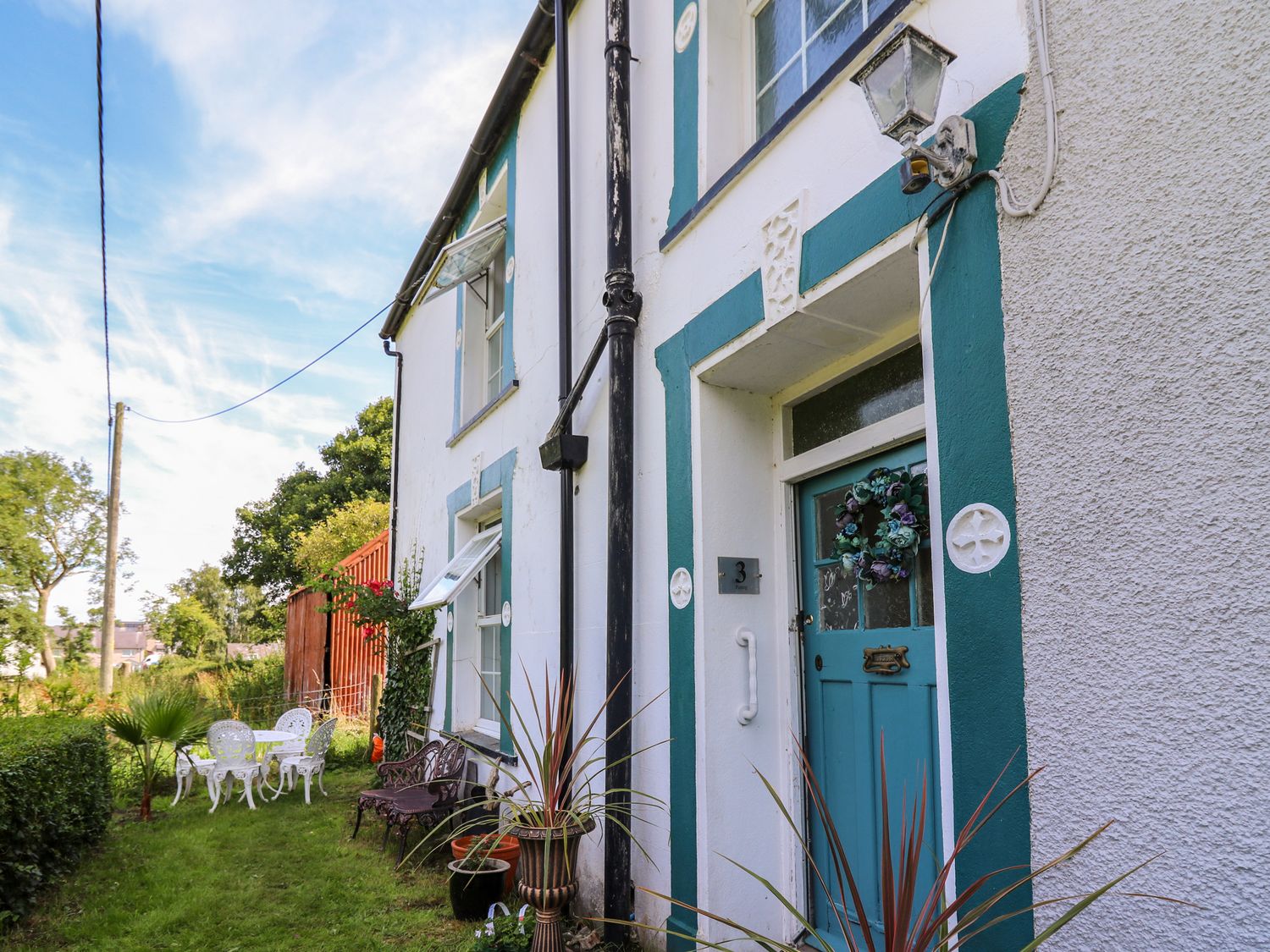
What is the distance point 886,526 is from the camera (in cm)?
312

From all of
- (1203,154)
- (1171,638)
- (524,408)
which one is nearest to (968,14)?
(1203,154)

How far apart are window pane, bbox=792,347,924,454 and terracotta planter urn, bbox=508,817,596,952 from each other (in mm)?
2020

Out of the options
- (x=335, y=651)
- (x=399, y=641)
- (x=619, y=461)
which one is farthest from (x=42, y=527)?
(x=619, y=461)

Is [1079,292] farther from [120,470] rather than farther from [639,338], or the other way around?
[120,470]

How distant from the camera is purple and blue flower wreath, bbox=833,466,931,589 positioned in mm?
3043

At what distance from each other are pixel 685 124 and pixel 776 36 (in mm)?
562

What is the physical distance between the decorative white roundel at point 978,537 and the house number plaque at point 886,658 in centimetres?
86

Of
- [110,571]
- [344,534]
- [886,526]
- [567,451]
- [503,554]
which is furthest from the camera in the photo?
[344,534]

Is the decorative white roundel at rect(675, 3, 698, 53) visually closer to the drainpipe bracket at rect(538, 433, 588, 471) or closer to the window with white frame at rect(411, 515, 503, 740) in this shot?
the drainpipe bracket at rect(538, 433, 588, 471)

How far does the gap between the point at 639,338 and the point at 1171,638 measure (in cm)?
304

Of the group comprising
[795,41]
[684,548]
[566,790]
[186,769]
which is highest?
[795,41]

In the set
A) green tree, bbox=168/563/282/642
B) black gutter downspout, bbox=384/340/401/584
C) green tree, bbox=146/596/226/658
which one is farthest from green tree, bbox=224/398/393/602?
black gutter downspout, bbox=384/340/401/584

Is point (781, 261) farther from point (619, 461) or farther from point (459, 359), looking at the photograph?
point (459, 359)

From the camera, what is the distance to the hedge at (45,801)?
4.52 metres
